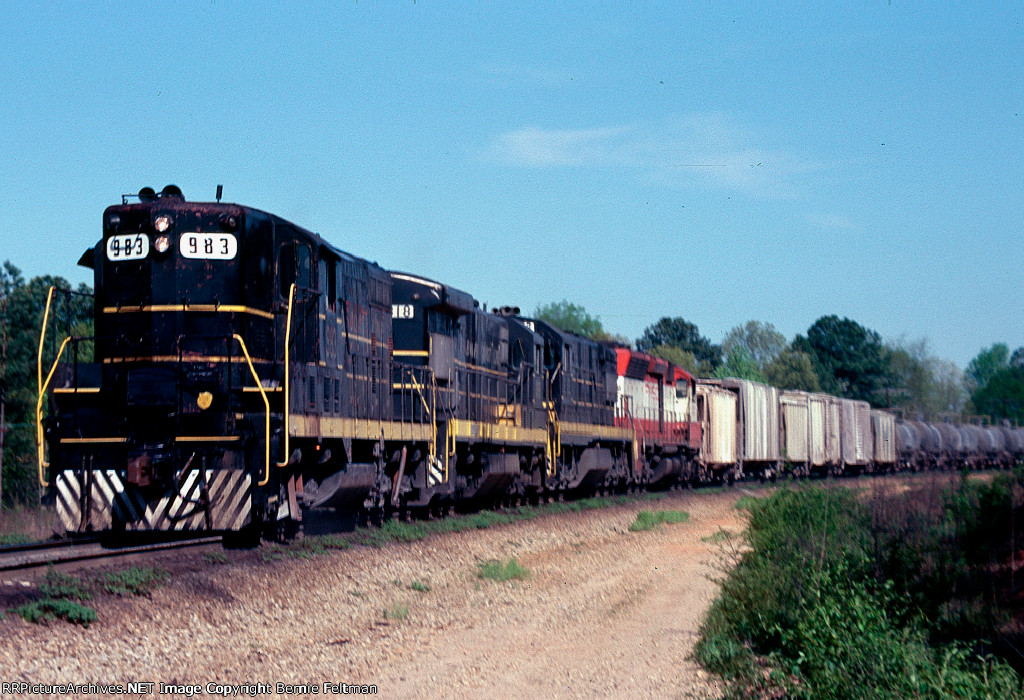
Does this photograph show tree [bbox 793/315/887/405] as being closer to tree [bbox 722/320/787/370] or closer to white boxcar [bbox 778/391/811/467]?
tree [bbox 722/320/787/370]

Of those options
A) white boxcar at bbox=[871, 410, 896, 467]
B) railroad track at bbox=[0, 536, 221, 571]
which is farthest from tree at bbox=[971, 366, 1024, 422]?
railroad track at bbox=[0, 536, 221, 571]

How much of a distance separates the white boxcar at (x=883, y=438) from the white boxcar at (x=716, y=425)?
13925mm

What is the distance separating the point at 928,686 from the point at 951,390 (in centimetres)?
15176

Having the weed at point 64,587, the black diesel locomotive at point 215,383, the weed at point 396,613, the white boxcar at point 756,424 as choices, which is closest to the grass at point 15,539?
the black diesel locomotive at point 215,383

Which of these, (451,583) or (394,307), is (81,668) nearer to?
(451,583)

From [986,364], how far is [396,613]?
195m

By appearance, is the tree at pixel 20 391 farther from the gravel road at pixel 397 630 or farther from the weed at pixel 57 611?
the weed at pixel 57 611

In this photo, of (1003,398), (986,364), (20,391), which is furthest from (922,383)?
(20,391)

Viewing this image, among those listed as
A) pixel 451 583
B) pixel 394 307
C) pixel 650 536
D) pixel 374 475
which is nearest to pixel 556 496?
pixel 650 536

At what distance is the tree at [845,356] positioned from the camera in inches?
4284

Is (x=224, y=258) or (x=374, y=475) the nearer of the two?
(x=224, y=258)

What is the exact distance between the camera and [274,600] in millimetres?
10281

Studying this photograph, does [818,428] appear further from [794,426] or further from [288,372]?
[288,372]

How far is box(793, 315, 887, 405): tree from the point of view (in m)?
109
